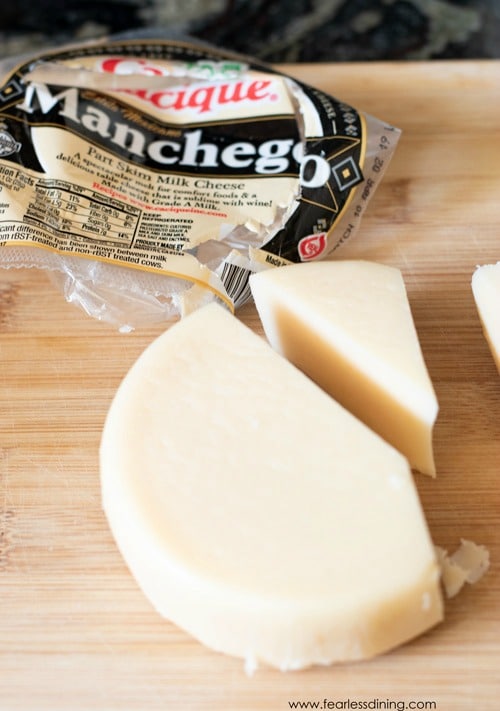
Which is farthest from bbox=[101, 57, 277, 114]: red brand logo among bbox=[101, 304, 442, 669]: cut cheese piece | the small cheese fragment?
the small cheese fragment

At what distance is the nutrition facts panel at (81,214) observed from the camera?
4.32 feet

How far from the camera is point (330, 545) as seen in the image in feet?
3.01

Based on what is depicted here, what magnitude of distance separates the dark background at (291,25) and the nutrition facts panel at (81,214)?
3.30ft

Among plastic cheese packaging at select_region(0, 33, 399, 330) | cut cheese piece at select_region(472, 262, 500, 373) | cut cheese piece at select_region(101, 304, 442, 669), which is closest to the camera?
cut cheese piece at select_region(101, 304, 442, 669)

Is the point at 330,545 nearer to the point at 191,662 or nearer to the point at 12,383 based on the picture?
the point at 191,662

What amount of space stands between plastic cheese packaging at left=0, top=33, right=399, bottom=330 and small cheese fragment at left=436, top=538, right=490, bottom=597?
50cm

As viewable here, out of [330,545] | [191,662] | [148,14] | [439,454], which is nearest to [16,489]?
[191,662]

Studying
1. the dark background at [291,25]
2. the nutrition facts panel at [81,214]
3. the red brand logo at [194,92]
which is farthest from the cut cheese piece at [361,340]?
the dark background at [291,25]

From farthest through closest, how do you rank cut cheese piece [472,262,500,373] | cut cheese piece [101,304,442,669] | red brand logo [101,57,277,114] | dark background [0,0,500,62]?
1. dark background [0,0,500,62]
2. red brand logo [101,57,277,114]
3. cut cheese piece [472,262,500,373]
4. cut cheese piece [101,304,442,669]

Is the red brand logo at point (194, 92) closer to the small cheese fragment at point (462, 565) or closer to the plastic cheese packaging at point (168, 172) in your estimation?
the plastic cheese packaging at point (168, 172)

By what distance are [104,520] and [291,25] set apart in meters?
1.64

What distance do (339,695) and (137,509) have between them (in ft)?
1.03

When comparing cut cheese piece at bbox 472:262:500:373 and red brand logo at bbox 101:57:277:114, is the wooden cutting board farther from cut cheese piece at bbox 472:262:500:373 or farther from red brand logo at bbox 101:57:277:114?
red brand logo at bbox 101:57:277:114

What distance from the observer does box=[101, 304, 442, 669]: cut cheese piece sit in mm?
896
